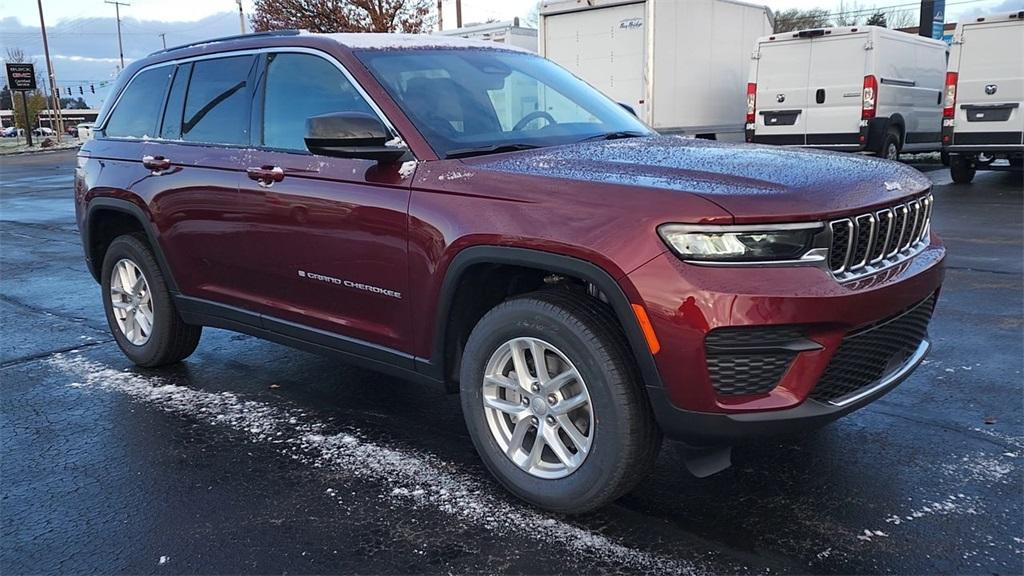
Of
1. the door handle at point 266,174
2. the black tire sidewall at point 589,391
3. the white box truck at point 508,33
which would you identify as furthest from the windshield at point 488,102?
the white box truck at point 508,33

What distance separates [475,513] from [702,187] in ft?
4.92

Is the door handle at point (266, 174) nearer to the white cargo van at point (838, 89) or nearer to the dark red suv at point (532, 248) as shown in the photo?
the dark red suv at point (532, 248)

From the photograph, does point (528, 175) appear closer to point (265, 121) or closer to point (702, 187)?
point (702, 187)

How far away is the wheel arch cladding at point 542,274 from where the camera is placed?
279 cm

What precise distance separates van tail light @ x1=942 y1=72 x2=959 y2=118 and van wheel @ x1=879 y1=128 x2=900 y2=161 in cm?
111

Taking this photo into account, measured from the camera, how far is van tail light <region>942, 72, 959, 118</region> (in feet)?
44.4

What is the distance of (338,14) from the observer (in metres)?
29.6

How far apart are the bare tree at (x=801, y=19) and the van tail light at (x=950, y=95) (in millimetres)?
39849

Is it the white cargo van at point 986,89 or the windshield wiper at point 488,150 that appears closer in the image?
the windshield wiper at point 488,150

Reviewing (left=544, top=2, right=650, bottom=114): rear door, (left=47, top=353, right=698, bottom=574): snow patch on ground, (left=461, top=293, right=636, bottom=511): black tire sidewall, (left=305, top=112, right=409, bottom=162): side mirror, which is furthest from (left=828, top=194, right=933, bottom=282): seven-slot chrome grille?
(left=544, top=2, right=650, bottom=114): rear door

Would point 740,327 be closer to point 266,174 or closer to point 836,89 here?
point 266,174

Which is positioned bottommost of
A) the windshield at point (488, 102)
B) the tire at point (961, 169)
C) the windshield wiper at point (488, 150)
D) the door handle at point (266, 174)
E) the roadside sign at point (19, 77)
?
the tire at point (961, 169)

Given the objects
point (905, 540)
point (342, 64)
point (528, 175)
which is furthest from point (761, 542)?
point (342, 64)

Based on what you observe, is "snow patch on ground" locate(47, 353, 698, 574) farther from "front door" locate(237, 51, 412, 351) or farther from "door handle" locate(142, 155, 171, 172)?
"door handle" locate(142, 155, 171, 172)
